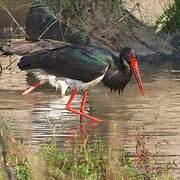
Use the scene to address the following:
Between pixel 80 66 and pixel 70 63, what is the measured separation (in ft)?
0.49

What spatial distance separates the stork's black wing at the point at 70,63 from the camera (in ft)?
36.2

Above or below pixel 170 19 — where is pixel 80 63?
above

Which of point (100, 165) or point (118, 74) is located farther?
point (118, 74)

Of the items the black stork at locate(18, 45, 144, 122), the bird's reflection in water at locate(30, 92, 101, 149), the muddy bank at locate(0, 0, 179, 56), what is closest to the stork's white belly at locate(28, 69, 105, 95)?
the black stork at locate(18, 45, 144, 122)

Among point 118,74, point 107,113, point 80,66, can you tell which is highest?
point 80,66

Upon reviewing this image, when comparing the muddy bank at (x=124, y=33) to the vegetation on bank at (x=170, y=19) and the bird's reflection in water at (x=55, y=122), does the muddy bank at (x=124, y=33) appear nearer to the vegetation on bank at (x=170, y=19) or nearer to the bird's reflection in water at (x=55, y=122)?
the vegetation on bank at (x=170, y=19)

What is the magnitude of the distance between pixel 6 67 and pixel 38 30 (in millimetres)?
2475

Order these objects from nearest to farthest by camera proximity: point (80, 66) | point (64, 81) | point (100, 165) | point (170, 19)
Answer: point (100, 165) < point (80, 66) < point (64, 81) < point (170, 19)

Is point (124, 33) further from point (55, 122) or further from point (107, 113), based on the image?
point (55, 122)

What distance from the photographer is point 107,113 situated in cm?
1094

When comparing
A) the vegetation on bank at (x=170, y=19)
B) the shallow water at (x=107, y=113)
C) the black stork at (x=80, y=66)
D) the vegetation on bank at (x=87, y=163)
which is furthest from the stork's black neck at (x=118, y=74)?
the vegetation on bank at (x=170, y=19)

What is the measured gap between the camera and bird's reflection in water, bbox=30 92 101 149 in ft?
30.3

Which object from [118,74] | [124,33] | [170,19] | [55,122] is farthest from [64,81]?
[170,19]

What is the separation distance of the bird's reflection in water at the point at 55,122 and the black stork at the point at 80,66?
279 millimetres
